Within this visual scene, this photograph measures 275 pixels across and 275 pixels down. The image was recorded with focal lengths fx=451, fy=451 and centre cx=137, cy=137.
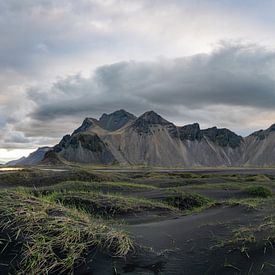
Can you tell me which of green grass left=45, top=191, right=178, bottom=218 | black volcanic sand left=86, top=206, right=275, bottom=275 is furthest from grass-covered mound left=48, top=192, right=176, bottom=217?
black volcanic sand left=86, top=206, right=275, bottom=275

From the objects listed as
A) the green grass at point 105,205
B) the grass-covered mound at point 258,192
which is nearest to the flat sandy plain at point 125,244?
the green grass at point 105,205

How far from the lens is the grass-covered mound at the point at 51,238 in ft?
30.8

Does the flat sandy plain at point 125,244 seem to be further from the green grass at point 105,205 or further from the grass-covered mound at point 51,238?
the green grass at point 105,205

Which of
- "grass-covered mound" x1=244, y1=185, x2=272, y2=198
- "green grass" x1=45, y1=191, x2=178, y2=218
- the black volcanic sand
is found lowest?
"grass-covered mound" x1=244, y1=185, x2=272, y2=198

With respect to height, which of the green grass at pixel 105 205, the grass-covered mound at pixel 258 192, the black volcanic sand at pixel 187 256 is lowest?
the grass-covered mound at pixel 258 192

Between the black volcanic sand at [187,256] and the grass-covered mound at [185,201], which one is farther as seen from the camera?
the grass-covered mound at [185,201]

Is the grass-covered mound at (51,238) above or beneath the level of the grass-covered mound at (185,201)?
above

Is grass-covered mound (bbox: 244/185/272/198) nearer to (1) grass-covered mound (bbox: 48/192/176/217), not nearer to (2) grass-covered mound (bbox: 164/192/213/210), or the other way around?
(2) grass-covered mound (bbox: 164/192/213/210)

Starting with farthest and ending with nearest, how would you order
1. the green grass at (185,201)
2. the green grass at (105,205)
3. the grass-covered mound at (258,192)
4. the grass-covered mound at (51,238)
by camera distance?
the grass-covered mound at (258,192), the green grass at (185,201), the green grass at (105,205), the grass-covered mound at (51,238)

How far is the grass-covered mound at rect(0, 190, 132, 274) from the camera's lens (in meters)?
9.39

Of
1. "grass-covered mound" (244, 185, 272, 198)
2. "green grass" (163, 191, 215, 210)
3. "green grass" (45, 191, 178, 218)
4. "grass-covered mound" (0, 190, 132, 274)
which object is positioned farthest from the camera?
"grass-covered mound" (244, 185, 272, 198)

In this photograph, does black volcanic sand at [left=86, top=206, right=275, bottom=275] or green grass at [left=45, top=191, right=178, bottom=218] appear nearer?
black volcanic sand at [left=86, top=206, right=275, bottom=275]

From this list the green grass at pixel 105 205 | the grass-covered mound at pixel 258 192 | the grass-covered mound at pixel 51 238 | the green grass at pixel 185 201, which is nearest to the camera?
the grass-covered mound at pixel 51 238

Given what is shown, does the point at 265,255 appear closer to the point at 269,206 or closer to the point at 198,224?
the point at 198,224
